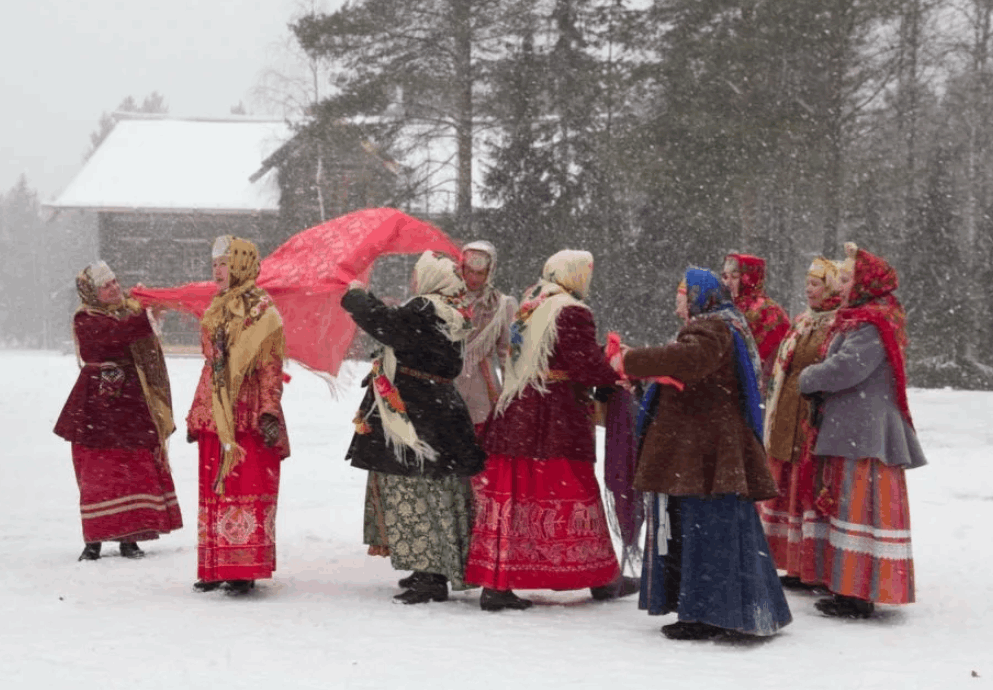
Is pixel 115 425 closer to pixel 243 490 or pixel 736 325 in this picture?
pixel 243 490

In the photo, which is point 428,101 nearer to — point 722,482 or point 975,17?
point 975,17

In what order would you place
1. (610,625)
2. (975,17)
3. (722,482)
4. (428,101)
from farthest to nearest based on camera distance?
1. (975,17)
2. (428,101)
3. (610,625)
4. (722,482)

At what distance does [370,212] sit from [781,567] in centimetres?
304

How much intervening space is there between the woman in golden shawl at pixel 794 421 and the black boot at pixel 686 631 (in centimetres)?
111

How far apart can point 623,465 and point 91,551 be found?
3.26 meters

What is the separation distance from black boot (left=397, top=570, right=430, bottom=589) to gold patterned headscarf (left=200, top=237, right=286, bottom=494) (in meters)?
1.04

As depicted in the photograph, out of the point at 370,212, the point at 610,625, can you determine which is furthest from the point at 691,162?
the point at 610,625

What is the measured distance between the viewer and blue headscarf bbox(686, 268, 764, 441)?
507cm

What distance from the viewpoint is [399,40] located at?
22.6 metres

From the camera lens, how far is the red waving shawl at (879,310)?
5.63m

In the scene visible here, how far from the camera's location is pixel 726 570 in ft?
16.2

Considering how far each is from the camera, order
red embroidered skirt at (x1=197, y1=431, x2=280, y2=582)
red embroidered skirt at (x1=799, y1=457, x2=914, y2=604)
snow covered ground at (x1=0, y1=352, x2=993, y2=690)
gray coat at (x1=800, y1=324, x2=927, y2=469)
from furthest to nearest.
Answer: red embroidered skirt at (x1=197, y1=431, x2=280, y2=582) → gray coat at (x1=800, y1=324, x2=927, y2=469) → red embroidered skirt at (x1=799, y1=457, x2=914, y2=604) → snow covered ground at (x1=0, y1=352, x2=993, y2=690)

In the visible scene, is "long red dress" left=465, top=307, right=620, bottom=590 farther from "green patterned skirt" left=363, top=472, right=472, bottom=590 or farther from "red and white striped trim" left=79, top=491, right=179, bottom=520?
"red and white striped trim" left=79, top=491, right=179, bottom=520

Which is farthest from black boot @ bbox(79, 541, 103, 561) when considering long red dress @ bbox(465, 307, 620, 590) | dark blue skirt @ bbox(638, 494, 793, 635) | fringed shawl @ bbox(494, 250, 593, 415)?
dark blue skirt @ bbox(638, 494, 793, 635)
